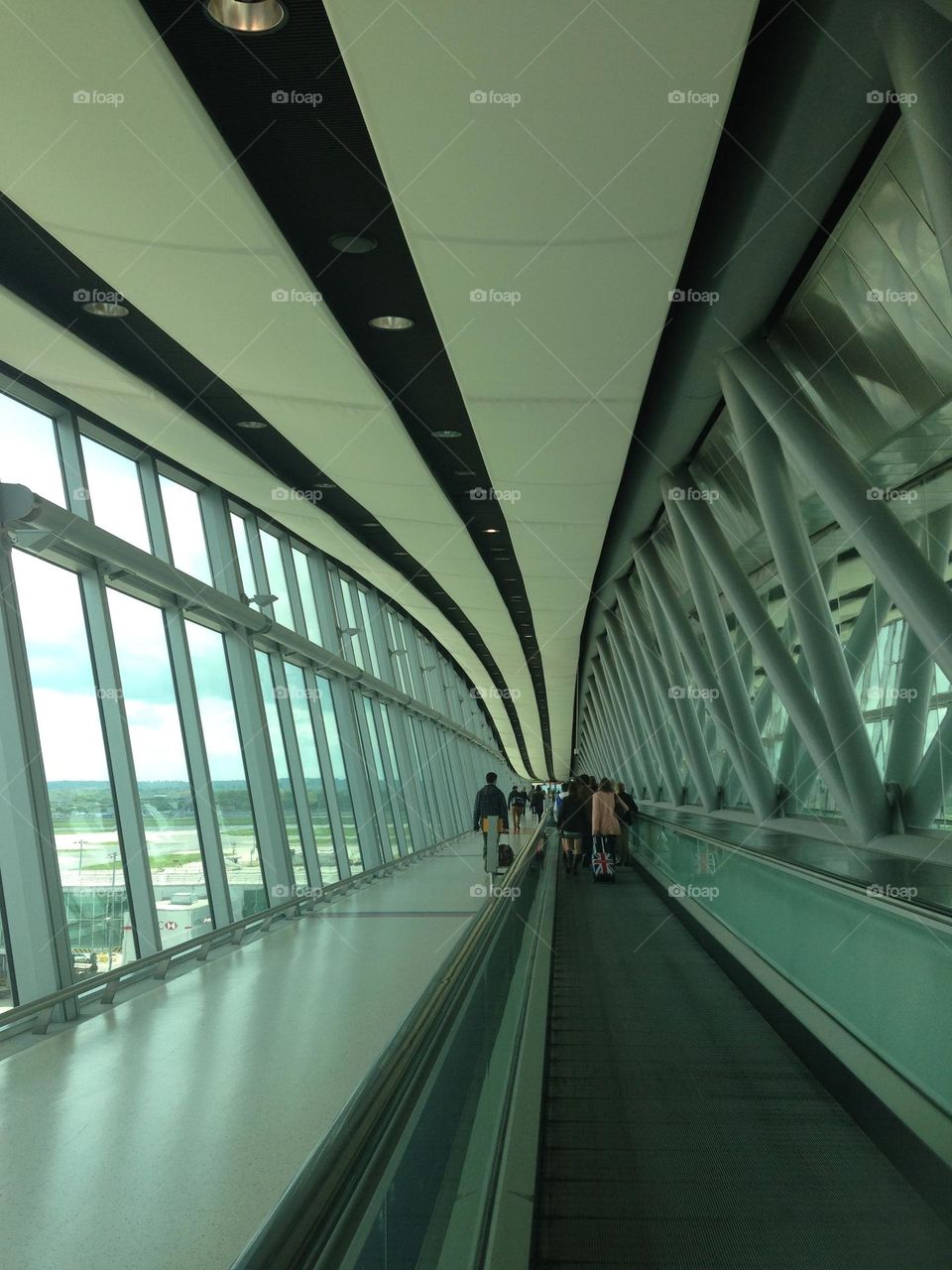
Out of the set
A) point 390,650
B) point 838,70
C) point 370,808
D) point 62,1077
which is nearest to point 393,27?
point 838,70

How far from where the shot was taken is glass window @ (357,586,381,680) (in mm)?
24092

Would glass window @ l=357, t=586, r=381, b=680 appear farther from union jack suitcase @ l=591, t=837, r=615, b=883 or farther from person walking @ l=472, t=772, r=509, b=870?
union jack suitcase @ l=591, t=837, r=615, b=883

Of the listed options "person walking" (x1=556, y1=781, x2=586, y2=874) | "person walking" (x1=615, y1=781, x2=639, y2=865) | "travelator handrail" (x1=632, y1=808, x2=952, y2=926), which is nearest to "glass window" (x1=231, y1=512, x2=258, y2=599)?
"person walking" (x1=615, y1=781, x2=639, y2=865)

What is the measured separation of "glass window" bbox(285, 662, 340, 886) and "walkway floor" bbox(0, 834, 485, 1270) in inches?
250

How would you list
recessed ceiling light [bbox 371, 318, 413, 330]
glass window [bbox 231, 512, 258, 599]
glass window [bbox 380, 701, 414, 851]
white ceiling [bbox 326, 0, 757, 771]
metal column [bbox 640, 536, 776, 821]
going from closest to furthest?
white ceiling [bbox 326, 0, 757, 771], recessed ceiling light [bbox 371, 318, 413, 330], metal column [bbox 640, 536, 776, 821], glass window [bbox 231, 512, 258, 599], glass window [bbox 380, 701, 414, 851]

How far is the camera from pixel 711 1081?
19.7ft

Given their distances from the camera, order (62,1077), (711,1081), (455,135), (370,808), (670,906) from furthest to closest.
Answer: (370,808), (670,906), (62,1077), (711,1081), (455,135)

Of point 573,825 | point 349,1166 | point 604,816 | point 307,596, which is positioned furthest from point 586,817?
point 349,1166

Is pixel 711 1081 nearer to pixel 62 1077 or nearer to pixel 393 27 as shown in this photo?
pixel 62 1077

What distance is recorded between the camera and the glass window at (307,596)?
62.7 feet

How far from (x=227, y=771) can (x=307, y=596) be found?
684 cm

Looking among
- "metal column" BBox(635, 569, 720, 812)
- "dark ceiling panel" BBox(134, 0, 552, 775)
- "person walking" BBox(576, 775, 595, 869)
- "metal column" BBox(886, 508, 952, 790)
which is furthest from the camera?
"person walking" BBox(576, 775, 595, 869)

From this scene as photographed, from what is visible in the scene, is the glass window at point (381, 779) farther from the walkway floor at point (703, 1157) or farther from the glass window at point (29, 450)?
the walkway floor at point (703, 1157)

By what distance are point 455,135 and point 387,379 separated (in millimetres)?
5167
